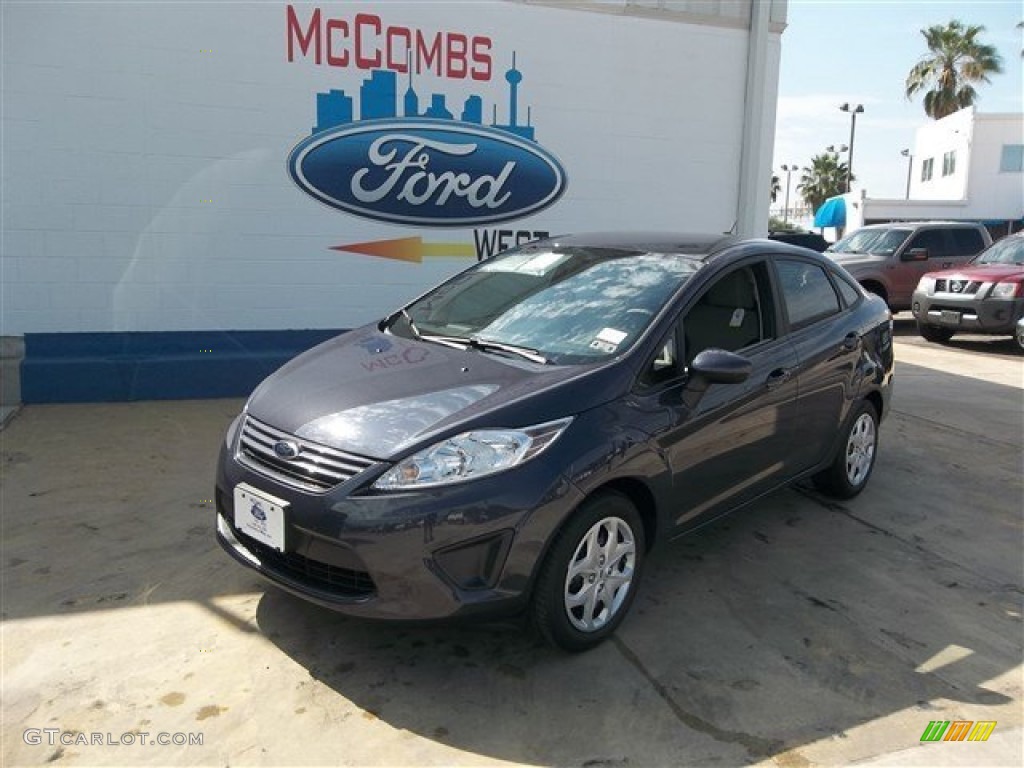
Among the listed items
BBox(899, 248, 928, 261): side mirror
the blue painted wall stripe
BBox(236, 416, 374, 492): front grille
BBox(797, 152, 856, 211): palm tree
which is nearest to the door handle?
BBox(236, 416, 374, 492): front grille

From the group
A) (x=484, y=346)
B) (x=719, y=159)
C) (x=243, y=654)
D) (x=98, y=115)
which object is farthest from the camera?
(x=719, y=159)

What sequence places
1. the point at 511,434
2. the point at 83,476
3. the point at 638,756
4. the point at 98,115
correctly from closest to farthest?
the point at 638,756 → the point at 511,434 → the point at 83,476 → the point at 98,115

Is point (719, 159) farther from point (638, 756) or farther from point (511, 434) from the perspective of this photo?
point (638, 756)

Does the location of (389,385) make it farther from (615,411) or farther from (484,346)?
(615,411)

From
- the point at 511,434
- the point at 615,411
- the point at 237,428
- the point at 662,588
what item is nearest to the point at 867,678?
the point at 662,588

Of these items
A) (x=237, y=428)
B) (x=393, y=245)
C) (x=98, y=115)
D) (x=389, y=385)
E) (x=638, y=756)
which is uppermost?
(x=98, y=115)

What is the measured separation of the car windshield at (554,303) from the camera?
3.57m

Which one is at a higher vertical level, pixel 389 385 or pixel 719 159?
pixel 719 159

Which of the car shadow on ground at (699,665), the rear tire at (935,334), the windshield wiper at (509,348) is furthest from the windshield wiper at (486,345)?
the rear tire at (935,334)

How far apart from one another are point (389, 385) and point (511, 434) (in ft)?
2.07

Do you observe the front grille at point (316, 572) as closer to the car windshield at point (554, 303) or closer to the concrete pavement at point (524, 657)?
the concrete pavement at point (524, 657)

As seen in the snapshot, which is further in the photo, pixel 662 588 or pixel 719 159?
pixel 719 159

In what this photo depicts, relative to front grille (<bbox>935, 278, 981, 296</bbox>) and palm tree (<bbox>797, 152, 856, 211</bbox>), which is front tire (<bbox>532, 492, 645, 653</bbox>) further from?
palm tree (<bbox>797, 152, 856, 211</bbox>)

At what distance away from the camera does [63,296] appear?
6648 millimetres
